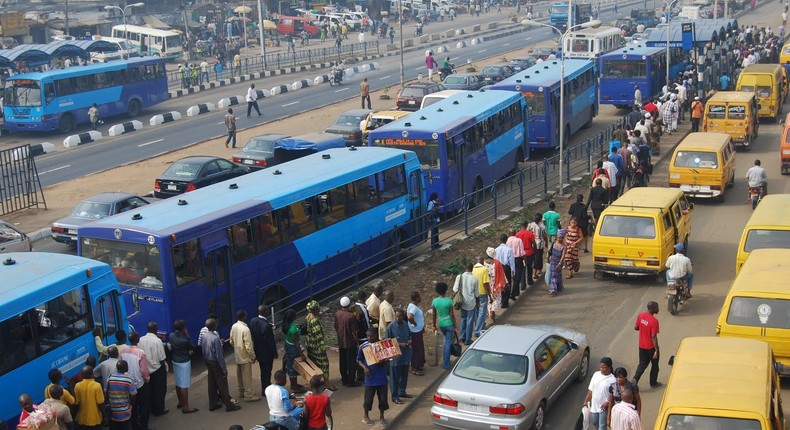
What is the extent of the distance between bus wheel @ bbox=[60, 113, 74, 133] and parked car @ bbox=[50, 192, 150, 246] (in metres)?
19.4

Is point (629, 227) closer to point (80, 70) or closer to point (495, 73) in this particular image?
point (495, 73)

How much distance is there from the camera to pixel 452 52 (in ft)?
240

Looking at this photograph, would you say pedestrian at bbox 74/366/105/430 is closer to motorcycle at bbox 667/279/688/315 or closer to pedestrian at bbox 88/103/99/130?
motorcycle at bbox 667/279/688/315

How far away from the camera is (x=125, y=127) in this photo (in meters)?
43.3

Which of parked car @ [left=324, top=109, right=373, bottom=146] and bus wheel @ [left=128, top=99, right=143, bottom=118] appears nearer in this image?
parked car @ [left=324, top=109, right=373, bottom=146]

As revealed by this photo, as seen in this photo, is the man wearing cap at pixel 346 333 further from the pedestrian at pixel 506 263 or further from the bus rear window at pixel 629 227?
the bus rear window at pixel 629 227

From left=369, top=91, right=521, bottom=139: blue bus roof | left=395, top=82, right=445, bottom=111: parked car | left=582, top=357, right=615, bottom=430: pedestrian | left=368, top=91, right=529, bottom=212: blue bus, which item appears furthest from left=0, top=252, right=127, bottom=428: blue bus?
left=395, top=82, right=445, bottom=111: parked car

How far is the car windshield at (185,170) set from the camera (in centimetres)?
2731

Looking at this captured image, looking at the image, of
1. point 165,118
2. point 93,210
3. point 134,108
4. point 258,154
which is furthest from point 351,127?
point 134,108

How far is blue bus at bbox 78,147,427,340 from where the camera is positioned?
15906 millimetres

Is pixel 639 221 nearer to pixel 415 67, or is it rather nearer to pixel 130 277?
pixel 130 277

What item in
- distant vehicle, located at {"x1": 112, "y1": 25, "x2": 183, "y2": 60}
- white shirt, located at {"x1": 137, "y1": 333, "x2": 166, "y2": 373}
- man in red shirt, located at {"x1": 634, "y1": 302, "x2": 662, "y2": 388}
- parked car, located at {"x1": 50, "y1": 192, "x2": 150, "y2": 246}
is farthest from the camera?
distant vehicle, located at {"x1": 112, "y1": 25, "x2": 183, "y2": 60}

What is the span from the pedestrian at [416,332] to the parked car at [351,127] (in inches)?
727

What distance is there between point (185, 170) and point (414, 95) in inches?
616
